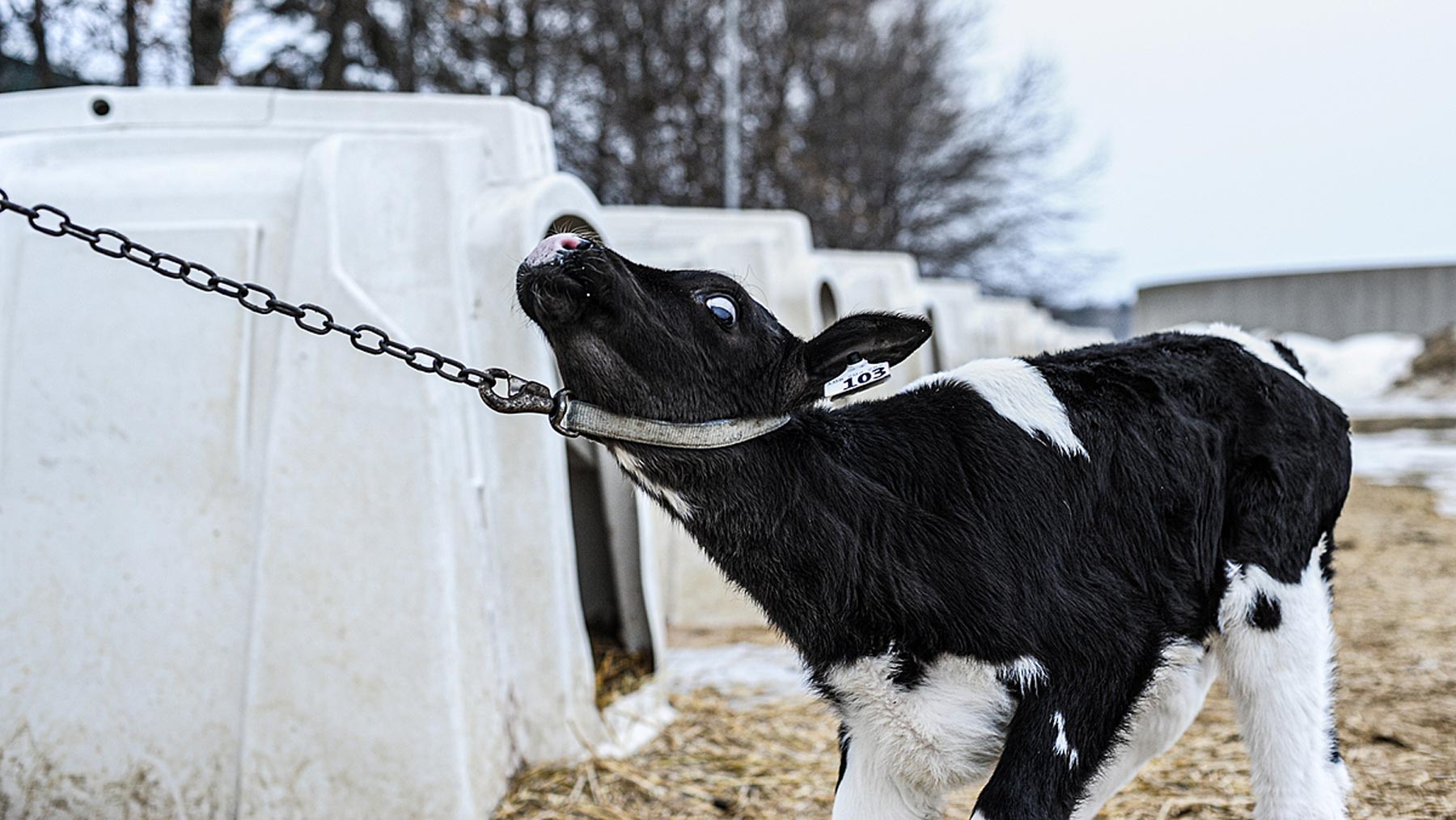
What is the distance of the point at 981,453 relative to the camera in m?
2.52

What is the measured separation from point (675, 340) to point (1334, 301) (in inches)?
1426

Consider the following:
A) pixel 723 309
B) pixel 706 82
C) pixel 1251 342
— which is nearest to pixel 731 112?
pixel 706 82

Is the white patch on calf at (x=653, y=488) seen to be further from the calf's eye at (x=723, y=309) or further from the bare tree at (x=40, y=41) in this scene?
the bare tree at (x=40, y=41)

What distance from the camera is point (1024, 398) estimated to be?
2641 millimetres

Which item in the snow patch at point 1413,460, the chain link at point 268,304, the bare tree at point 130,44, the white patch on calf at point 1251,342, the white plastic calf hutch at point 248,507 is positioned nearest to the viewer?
the chain link at point 268,304

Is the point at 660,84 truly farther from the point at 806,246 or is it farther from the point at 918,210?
the point at 806,246

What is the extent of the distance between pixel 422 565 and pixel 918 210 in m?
24.0

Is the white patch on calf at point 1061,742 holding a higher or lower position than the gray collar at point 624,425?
lower

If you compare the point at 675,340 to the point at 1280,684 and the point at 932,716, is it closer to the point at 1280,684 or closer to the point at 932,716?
the point at 932,716

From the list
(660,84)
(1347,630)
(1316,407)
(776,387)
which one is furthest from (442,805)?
(660,84)

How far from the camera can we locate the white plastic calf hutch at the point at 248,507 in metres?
3.57

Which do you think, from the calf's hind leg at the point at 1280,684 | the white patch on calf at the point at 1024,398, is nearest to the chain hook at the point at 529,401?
the white patch on calf at the point at 1024,398

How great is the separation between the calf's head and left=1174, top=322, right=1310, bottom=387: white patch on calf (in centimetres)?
114

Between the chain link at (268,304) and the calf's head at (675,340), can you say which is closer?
the calf's head at (675,340)
